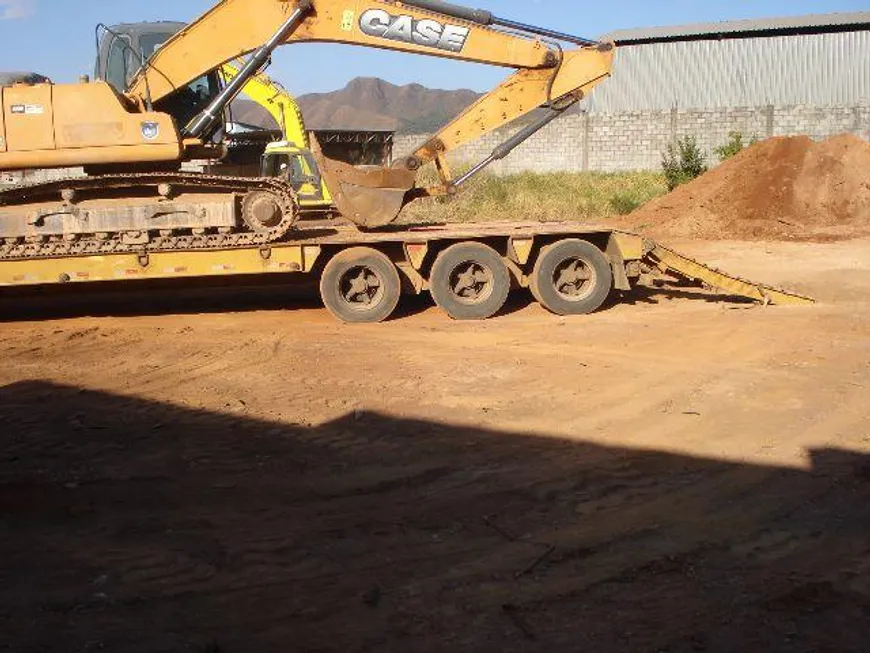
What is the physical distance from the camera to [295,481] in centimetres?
548

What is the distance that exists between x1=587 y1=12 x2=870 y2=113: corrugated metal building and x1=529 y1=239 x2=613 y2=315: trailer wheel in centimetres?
1969

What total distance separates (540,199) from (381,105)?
72204mm

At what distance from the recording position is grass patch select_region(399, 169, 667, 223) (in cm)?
2048

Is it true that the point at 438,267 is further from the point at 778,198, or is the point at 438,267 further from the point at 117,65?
the point at 778,198

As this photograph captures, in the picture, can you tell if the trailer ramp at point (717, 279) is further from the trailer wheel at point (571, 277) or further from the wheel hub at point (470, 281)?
the wheel hub at point (470, 281)

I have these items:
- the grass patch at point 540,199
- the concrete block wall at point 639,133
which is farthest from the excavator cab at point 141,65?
the concrete block wall at point 639,133

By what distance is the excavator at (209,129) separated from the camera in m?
9.72

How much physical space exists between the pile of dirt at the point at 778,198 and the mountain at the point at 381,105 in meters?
58.0

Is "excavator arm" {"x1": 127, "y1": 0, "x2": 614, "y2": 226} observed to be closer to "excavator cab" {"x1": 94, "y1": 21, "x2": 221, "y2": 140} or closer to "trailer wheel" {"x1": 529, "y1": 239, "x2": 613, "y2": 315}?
"excavator cab" {"x1": 94, "y1": 21, "x2": 221, "y2": 140}

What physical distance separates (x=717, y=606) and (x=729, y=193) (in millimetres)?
17141

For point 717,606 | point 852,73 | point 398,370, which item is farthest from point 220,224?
point 852,73

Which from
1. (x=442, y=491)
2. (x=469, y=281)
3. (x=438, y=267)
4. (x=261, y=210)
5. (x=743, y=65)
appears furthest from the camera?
(x=743, y=65)

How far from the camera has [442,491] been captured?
17.4 feet

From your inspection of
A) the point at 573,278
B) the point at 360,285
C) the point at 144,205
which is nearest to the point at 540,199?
the point at 573,278
